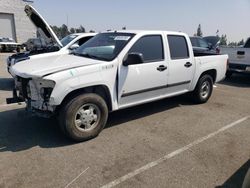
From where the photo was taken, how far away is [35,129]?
15.7ft

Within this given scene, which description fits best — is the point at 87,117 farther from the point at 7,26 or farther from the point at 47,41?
the point at 7,26

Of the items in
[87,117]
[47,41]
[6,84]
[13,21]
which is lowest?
[6,84]

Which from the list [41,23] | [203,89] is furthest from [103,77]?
[41,23]

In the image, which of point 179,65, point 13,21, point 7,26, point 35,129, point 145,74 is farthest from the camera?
point 13,21

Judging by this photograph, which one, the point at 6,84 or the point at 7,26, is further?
the point at 7,26

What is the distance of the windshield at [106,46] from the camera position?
15.3ft

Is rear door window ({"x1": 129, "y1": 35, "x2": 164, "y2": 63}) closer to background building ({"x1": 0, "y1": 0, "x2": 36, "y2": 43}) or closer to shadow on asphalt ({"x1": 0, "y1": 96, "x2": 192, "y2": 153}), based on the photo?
shadow on asphalt ({"x1": 0, "y1": 96, "x2": 192, "y2": 153})

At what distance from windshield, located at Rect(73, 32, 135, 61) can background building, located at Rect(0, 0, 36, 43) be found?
33.6m

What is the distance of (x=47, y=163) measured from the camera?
3.60 metres

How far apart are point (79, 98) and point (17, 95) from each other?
4.53 feet

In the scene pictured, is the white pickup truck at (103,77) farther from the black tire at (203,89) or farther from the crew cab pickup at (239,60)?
the crew cab pickup at (239,60)

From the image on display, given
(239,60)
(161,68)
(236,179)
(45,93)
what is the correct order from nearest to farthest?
(236,179) → (45,93) → (161,68) → (239,60)

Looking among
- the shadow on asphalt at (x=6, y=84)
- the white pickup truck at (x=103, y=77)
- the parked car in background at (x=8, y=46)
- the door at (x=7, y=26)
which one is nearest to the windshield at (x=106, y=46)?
the white pickup truck at (x=103, y=77)

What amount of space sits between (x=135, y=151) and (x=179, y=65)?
2.46m
